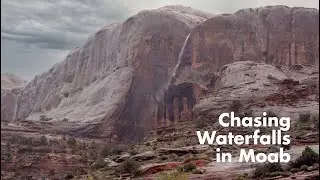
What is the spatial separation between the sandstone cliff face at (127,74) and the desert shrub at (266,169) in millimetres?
55051

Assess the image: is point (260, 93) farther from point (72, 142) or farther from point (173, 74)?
point (173, 74)

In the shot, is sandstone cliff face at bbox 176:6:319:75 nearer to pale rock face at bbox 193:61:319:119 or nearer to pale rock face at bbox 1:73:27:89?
pale rock face at bbox 193:61:319:119

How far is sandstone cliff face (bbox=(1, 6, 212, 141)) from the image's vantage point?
79.9m

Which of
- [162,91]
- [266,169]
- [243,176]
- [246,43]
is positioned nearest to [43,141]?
[162,91]

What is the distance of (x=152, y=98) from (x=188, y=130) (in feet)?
117

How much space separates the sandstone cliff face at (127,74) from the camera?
262 ft

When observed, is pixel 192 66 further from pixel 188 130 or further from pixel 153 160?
pixel 153 160

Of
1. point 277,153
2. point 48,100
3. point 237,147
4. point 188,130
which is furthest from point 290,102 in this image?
point 48,100

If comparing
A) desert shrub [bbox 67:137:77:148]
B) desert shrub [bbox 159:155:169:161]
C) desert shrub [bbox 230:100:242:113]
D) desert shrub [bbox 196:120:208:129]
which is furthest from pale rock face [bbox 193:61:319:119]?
desert shrub [bbox 67:137:77:148]

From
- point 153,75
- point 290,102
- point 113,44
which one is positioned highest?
point 113,44

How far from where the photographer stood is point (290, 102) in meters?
46.9

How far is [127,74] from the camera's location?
83.9 metres

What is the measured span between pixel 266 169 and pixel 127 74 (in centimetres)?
6335

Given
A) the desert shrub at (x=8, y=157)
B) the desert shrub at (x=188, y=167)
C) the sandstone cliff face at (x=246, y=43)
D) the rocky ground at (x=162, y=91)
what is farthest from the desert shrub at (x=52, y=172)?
the sandstone cliff face at (x=246, y=43)
